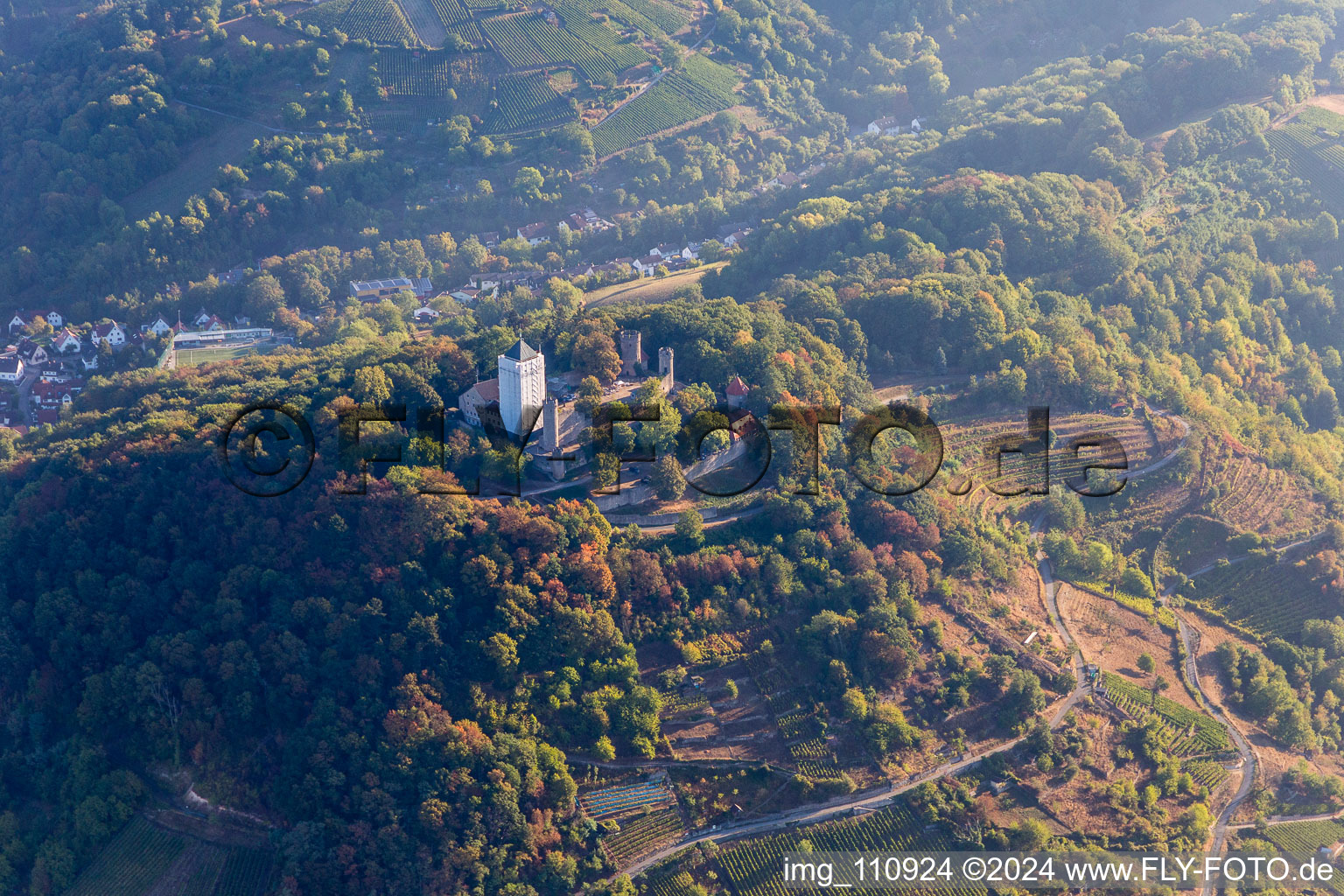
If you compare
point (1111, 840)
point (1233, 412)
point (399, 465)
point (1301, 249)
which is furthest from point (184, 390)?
point (1301, 249)

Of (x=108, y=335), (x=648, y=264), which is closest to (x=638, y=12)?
(x=648, y=264)

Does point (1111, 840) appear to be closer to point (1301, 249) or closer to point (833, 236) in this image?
point (833, 236)

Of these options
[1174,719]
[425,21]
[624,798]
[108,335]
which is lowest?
Result: [624,798]

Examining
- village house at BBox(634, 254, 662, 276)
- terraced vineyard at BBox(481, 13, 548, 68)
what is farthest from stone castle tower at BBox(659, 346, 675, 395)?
terraced vineyard at BBox(481, 13, 548, 68)

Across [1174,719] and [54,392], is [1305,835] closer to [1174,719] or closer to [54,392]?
[1174,719]

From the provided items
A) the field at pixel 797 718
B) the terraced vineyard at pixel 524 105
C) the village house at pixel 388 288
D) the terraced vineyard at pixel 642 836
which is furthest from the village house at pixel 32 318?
the terraced vineyard at pixel 642 836

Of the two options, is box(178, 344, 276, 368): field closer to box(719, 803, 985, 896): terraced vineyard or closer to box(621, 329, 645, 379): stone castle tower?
box(621, 329, 645, 379): stone castle tower
